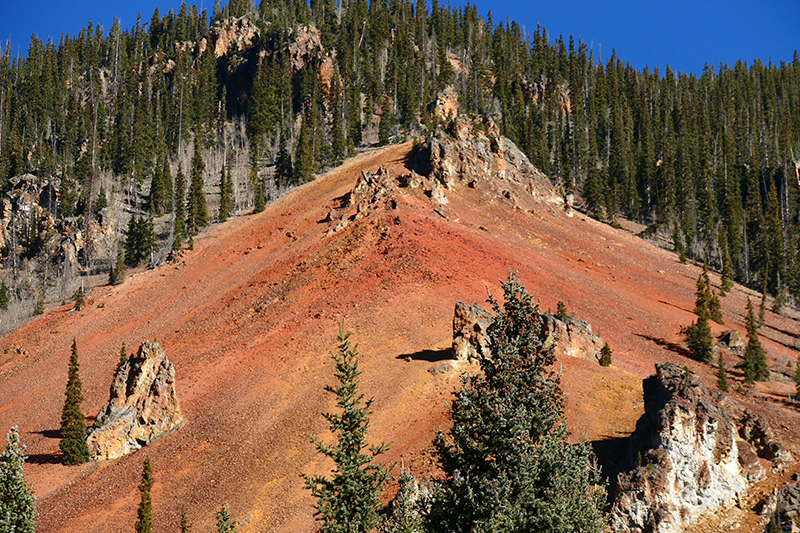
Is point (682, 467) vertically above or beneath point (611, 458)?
above

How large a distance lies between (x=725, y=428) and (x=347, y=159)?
9182 cm

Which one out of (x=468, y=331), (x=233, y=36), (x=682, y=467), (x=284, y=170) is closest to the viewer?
(x=682, y=467)

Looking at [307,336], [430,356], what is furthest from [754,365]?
[307,336]

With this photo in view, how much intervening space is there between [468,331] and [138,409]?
19.3 m

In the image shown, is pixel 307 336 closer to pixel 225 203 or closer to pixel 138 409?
pixel 138 409

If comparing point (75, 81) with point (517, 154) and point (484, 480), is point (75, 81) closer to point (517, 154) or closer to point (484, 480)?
point (517, 154)

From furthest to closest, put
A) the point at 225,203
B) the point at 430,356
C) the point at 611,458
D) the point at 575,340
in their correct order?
the point at 225,203
the point at 430,356
the point at 575,340
the point at 611,458

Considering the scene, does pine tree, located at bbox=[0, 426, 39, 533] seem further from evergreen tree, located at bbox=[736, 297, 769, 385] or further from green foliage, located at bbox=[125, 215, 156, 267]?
green foliage, located at bbox=[125, 215, 156, 267]

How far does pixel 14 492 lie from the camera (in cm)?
1709

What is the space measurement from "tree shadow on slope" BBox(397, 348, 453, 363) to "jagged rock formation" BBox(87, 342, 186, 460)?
13.4m

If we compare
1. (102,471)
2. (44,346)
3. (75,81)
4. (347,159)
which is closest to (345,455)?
(102,471)

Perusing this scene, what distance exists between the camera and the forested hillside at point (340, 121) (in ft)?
332

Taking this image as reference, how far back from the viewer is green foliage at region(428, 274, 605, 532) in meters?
13.2

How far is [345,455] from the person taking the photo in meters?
18.2
